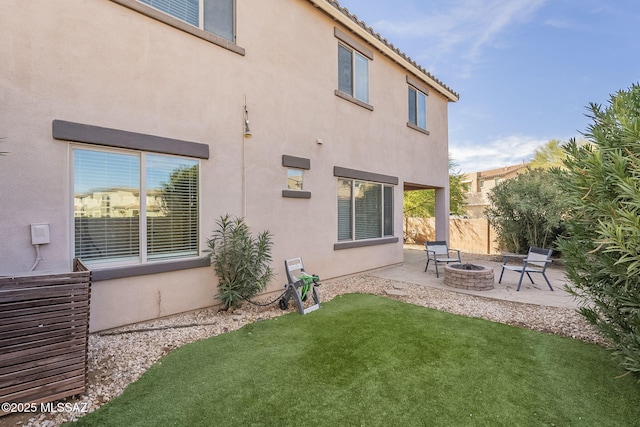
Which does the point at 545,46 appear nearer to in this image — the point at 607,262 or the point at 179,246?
the point at 607,262

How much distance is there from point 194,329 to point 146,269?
1.23m

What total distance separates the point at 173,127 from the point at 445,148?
11.2 metres

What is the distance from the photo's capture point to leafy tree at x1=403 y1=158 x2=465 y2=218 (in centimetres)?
1831

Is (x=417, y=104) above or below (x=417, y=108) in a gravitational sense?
above

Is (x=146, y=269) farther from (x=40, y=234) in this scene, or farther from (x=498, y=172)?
(x=498, y=172)

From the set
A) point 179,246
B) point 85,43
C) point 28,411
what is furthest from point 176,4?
point 28,411

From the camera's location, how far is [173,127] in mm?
4977

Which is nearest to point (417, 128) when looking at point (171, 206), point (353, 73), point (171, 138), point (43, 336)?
point (353, 73)

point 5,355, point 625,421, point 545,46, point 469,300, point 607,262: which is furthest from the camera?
point 545,46

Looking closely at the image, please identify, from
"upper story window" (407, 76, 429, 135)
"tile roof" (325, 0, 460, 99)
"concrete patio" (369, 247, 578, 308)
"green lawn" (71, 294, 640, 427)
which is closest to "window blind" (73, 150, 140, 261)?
"green lawn" (71, 294, 640, 427)

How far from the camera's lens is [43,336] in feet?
8.38

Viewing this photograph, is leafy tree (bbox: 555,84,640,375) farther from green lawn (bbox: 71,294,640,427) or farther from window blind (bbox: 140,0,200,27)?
window blind (bbox: 140,0,200,27)

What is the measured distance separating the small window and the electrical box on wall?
4.17 metres

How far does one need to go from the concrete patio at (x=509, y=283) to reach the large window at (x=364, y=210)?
136 cm
